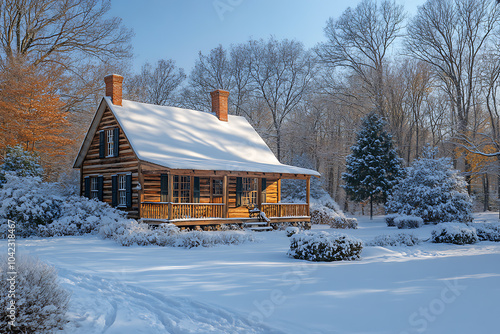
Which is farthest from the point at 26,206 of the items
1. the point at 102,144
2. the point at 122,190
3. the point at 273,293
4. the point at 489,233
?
the point at 489,233

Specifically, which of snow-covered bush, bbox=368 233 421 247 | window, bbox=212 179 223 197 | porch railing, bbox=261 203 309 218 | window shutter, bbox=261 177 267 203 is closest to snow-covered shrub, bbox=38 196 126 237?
window, bbox=212 179 223 197

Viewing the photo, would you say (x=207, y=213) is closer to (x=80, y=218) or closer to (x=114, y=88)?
Answer: (x=80, y=218)

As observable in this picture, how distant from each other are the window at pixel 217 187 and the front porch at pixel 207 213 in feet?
5.64

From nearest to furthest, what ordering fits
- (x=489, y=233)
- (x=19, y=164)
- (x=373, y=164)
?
1. (x=489, y=233)
2. (x=19, y=164)
3. (x=373, y=164)

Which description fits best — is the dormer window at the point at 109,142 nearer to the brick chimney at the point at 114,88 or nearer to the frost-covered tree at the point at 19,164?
the brick chimney at the point at 114,88

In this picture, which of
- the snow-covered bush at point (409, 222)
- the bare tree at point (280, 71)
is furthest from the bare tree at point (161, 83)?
the snow-covered bush at point (409, 222)

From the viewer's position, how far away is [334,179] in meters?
49.4

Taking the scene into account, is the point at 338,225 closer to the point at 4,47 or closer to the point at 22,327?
the point at 22,327

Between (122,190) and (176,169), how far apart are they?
462 centimetres

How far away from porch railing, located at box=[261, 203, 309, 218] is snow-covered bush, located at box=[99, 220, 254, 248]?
258 inches

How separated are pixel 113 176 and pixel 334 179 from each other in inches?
1246

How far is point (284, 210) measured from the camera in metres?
24.2

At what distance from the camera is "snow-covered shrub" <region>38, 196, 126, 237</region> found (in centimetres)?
1827

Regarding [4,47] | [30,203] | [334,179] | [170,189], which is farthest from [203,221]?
[334,179]
